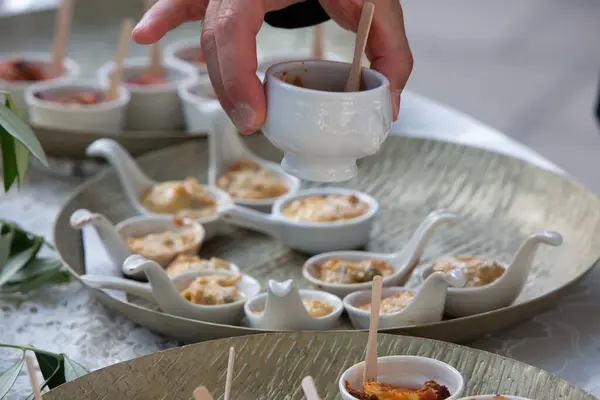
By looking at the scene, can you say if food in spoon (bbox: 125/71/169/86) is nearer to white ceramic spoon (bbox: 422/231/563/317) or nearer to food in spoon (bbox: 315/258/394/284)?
food in spoon (bbox: 315/258/394/284)

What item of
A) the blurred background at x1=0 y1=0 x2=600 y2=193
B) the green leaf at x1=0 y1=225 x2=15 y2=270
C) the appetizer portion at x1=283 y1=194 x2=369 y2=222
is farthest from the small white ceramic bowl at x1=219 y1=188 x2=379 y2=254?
the blurred background at x1=0 y1=0 x2=600 y2=193

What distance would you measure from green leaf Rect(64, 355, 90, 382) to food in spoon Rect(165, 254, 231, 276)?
307mm

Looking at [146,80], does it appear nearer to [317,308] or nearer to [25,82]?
[25,82]

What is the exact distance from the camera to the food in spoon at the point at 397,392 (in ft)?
3.38

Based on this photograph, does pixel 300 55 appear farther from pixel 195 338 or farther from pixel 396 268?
pixel 195 338

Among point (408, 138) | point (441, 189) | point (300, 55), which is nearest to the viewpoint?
point (441, 189)

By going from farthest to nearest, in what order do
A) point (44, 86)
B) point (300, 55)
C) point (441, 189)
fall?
1. point (300, 55)
2. point (44, 86)
3. point (441, 189)

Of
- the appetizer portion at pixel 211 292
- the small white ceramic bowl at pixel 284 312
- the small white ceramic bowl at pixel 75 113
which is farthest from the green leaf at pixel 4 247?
the small white ceramic bowl at pixel 75 113

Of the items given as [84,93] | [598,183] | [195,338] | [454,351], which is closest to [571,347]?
[454,351]

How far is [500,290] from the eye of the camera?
1.34 m

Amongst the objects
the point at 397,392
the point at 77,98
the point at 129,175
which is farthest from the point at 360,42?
the point at 77,98

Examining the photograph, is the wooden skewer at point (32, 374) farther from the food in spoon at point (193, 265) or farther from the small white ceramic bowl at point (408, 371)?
the food in spoon at point (193, 265)

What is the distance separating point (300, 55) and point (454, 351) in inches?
56.9

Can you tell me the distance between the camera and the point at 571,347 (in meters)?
1.31
